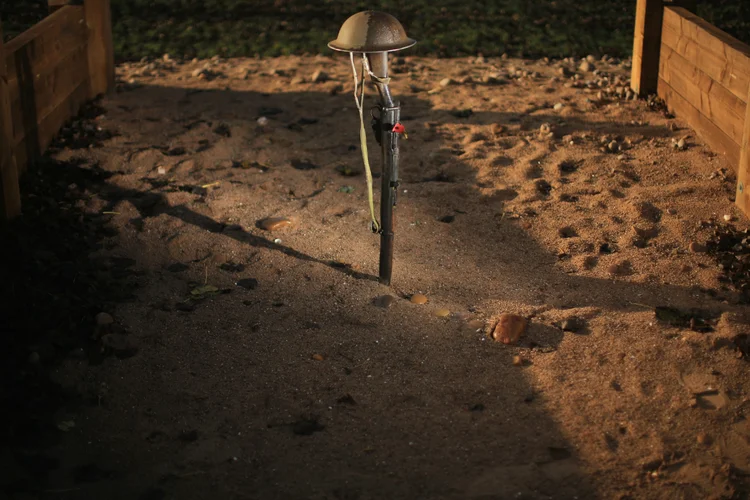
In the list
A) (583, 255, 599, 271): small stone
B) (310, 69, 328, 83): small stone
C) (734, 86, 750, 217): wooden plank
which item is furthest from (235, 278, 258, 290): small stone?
(310, 69, 328, 83): small stone

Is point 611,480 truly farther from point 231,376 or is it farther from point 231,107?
point 231,107

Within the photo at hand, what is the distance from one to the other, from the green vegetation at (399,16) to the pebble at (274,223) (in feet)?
13.4

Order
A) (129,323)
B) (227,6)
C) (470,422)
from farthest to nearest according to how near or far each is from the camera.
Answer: (227,6), (129,323), (470,422)

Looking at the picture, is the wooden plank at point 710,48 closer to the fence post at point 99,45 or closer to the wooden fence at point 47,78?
the wooden fence at point 47,78

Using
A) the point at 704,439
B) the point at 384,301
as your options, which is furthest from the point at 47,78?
the point at 704,439

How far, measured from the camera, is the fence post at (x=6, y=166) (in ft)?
13.7

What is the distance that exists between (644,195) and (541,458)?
2.47m

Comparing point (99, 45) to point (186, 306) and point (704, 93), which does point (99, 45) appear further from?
point (704, 93)

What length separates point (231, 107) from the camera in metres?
6.66

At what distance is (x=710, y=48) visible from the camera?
5625 millimetres

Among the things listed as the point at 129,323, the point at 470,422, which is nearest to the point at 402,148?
the point at 129,323

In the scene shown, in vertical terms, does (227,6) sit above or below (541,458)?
above

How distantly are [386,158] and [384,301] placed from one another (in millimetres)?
644

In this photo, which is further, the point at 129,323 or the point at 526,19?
the point at 526,19
